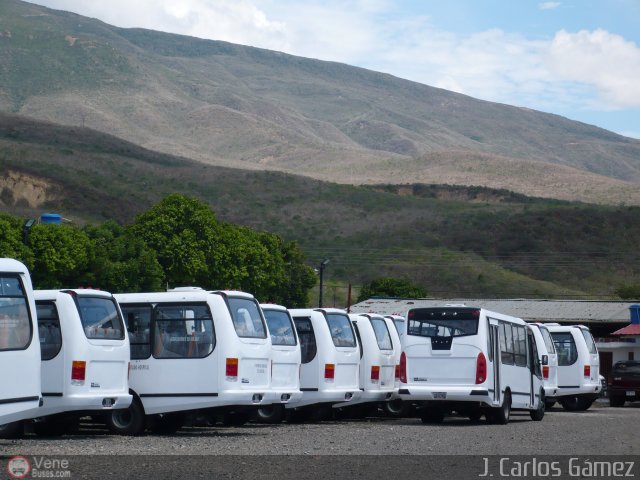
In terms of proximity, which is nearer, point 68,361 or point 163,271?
point 68,361

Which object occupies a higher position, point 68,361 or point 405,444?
point 68,361

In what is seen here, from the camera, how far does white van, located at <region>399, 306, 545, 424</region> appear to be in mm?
22875

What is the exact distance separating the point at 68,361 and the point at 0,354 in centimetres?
350

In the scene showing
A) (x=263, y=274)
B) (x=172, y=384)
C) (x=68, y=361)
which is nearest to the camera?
(x=68, y=361)

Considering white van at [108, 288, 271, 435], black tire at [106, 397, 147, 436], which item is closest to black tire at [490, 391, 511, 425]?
white van at [108, 288, 271, 435]

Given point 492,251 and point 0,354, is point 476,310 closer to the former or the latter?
point 0,354

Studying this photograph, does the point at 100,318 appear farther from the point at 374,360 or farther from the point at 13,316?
the point at 374,360

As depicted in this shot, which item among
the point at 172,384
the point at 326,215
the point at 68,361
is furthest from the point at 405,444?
the point at 326,215

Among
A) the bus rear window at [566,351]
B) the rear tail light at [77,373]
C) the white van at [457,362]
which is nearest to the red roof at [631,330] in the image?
the bus rear window at [566,351]

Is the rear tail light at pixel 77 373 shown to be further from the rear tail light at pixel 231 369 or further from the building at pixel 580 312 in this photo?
the building at pixel 580 312

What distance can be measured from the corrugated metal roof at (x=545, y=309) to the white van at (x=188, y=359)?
3587 cm

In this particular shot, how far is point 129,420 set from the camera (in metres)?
18.7

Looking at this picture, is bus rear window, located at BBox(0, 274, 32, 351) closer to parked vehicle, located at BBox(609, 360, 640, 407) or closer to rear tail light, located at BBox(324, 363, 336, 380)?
rear tail light, located at BBox(324, 363, 336, 380)

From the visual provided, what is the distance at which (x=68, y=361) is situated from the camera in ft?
55.5
